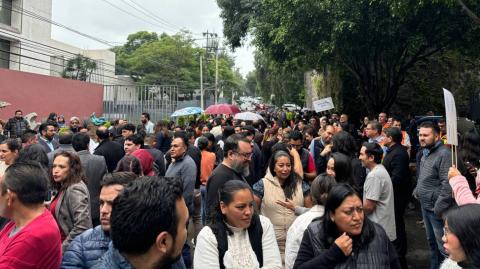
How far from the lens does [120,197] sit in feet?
5.26

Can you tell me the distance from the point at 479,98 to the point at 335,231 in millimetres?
13386

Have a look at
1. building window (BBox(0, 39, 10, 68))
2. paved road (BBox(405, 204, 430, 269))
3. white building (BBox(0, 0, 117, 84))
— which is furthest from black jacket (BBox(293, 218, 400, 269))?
building window (BBox(0, 39, 10, 68))

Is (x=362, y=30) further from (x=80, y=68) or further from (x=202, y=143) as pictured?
(x=80, y=68)

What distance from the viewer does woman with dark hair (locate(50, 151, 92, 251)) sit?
3.27 metres

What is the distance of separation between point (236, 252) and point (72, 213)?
143 cm

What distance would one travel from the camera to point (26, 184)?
241 cm

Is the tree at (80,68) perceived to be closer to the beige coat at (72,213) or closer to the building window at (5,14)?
the building window at (5,14)

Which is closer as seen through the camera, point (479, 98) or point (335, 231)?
point (335, 231)

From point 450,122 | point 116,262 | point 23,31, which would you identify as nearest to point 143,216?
point 116,262

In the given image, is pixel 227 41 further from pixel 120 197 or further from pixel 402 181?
pixel 120 197

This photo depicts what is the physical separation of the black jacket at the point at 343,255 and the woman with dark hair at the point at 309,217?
31cm

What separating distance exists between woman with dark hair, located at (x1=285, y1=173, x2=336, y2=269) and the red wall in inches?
627

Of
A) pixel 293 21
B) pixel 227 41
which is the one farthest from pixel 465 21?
pixel 227 41

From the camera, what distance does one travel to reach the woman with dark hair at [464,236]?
2.07 meters
